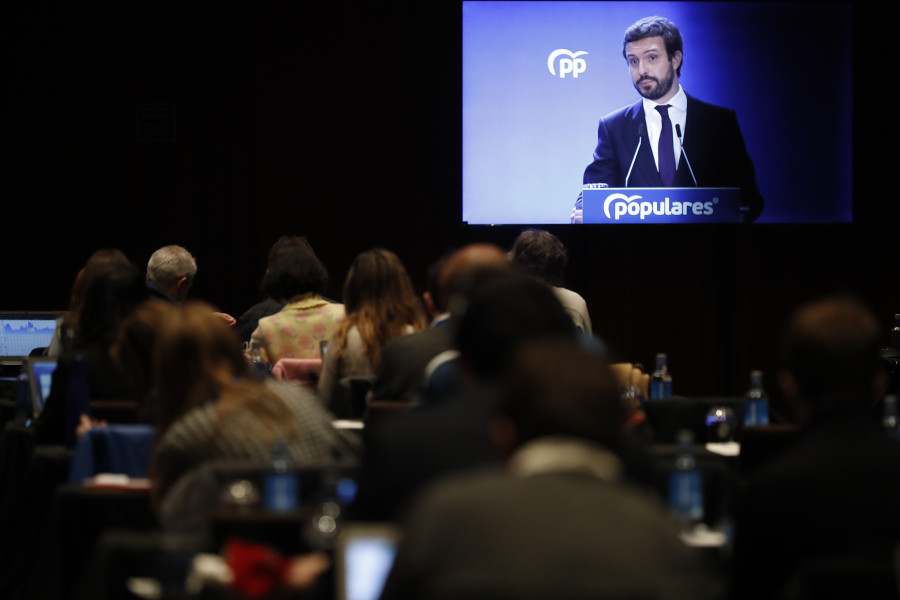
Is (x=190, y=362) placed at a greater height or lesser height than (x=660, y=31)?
lesser

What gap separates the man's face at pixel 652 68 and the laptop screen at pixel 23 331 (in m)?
3.74

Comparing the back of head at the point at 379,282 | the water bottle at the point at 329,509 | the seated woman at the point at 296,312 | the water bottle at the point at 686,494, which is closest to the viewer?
the water bottle at the point at 329,509

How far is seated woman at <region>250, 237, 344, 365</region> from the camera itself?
539cm

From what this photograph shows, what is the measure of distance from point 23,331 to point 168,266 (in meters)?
1.14

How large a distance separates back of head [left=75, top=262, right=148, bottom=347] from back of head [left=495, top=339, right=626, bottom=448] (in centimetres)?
301

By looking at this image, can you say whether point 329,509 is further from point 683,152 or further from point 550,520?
point 683,152

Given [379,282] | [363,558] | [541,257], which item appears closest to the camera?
[363,558]

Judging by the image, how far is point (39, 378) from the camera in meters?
4.53

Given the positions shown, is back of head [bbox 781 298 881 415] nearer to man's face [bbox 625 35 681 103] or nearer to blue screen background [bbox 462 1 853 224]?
blue screen background [bbox 462 1 853 224]

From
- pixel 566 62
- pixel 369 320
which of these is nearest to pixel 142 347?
pixel 369 320

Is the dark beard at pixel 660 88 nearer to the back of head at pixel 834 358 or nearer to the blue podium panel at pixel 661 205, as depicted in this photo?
the blue podium panel at pixel 661 205

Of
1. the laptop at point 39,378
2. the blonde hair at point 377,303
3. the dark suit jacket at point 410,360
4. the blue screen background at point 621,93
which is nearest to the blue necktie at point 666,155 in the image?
the blue screen background at point 621,93

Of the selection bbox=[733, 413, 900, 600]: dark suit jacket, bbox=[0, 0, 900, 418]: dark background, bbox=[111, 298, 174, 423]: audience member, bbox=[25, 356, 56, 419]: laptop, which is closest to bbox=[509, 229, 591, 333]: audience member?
bbox=[0, 0, 900, 418]: dark background

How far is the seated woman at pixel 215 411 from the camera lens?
2.98 meters
